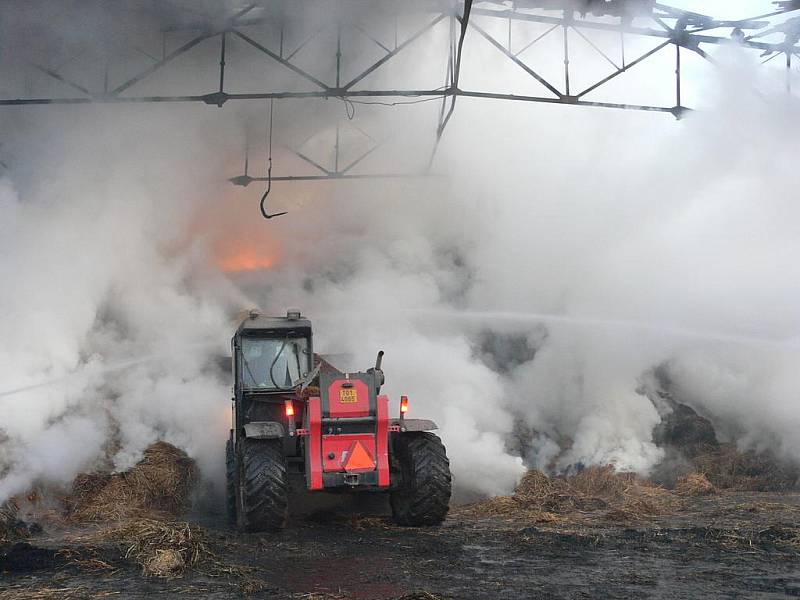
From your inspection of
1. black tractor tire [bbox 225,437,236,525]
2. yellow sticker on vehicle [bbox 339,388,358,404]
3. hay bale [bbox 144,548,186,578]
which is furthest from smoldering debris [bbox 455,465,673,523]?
hay bale [bbox 144,548,186,578]

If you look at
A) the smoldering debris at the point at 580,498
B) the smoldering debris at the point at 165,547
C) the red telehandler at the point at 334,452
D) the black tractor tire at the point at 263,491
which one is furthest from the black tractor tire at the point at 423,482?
the smoldering debris at the point at 165,547

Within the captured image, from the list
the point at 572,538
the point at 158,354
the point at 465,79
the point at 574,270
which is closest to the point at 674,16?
the point at 465,79

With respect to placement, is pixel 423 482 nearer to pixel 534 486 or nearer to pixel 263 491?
pixel 263 491

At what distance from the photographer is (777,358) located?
16.5 meters

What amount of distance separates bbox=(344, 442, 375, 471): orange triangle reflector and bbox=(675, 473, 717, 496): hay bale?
639 cm

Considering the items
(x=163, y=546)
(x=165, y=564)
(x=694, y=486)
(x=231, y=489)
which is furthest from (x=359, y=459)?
(x=694, y=486)

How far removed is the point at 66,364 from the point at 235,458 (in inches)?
184

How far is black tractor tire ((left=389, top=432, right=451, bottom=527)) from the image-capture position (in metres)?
11.3

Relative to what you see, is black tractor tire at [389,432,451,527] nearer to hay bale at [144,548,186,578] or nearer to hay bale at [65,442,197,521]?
hay bale at [144,548,186,578]

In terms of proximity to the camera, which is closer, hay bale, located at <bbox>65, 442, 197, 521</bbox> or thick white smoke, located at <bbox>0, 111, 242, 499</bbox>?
hay bale, located at <bbox>65, 442, 197, 521</bbox>

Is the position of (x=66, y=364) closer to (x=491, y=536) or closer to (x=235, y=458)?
(x=235, y=458)

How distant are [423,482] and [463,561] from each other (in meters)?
2.14

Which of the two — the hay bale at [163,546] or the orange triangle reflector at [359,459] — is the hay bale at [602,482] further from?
the hay bale at [163,546]

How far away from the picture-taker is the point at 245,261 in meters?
23.0
